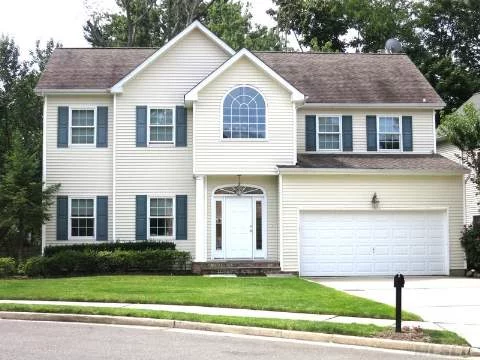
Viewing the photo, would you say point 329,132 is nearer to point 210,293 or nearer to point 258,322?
point 210,293

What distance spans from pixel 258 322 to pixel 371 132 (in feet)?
50.5

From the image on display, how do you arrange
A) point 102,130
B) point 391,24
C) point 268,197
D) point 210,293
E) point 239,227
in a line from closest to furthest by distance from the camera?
point 210,293 → point 239,227 → point 268,197 → point 102,130 → point 391,24

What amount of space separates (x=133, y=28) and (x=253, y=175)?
2419 centimetres

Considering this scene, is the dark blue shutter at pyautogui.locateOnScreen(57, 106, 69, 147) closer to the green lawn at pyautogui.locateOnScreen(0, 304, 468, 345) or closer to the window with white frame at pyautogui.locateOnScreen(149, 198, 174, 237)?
the window with white frame at pyautogui.locateOnScreen(149, 198, 174, 237)

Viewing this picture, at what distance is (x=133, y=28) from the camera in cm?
4503

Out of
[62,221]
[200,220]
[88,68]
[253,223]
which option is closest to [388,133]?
[253,223]

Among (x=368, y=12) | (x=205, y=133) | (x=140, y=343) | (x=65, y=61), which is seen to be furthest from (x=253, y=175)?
(x=368, y=12)

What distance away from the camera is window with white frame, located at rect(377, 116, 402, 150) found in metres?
26.4

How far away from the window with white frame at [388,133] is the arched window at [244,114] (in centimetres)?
517

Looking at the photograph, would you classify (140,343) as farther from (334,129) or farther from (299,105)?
(334,129)

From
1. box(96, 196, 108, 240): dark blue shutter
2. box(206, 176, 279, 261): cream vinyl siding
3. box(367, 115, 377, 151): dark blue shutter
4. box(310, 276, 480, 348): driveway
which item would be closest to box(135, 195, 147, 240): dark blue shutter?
box(96, 196, 108, 240): dark blue shutter

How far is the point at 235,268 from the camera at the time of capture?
76.1 feet

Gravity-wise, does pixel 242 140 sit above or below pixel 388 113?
below

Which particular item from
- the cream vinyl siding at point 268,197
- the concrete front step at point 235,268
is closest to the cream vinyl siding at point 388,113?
the cream vinyl siding at point 268,197
